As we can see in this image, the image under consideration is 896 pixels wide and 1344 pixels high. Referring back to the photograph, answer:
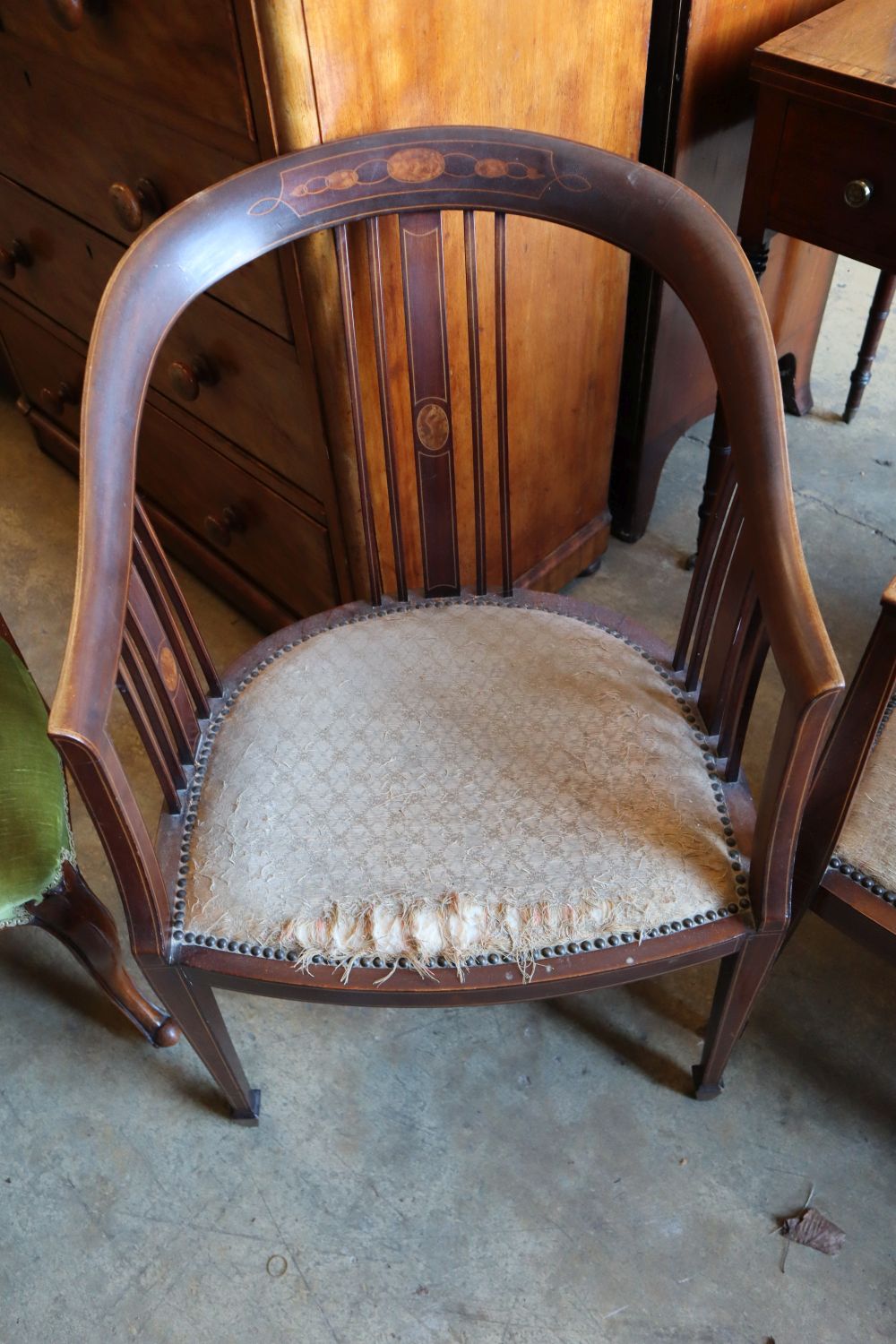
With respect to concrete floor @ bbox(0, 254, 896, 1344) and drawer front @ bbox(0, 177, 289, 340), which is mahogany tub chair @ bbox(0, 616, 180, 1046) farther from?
drawer front @ bbox(0, 177, 289, 340)

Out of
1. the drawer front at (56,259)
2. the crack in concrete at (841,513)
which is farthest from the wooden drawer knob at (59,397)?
the crack in concrete at (841,513)

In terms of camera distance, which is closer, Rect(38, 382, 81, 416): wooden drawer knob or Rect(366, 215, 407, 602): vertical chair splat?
Rect(366, 215, 407, 602): vertical chair splat

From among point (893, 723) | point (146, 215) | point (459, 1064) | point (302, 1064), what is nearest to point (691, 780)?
point (893, 723)

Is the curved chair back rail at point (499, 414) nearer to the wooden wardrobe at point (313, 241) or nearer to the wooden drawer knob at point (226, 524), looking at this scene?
the wooden wardrobe at point (313, 241)

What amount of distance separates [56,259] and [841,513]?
1.38 m

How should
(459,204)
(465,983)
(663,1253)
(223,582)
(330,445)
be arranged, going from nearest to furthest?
(465,983) → (459,204) → (663,1253) → (330,445) → (223,582)

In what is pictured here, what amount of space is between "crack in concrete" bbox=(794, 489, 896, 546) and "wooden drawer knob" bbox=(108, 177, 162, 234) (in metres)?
1.21

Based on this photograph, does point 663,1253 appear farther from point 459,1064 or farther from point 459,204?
point 459,204

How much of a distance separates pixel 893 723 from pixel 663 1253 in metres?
0.62

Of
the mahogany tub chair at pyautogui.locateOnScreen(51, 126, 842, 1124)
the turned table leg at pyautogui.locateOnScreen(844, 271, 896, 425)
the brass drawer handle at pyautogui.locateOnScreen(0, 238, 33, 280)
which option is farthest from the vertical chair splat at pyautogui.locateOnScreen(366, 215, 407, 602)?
the turned table leg at pyautogui.locateOnScreen(844, 271, 896, 425)

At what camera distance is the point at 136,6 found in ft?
3.47

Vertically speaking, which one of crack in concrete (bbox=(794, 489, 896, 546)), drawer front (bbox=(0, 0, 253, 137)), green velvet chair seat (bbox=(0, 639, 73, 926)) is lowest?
crack in concrete (bbox=(794, 489, 896, 546))

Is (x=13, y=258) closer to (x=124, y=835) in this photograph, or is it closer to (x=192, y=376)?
(x=192, y=376)

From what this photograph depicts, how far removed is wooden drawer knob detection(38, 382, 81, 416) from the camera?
1801 mm
